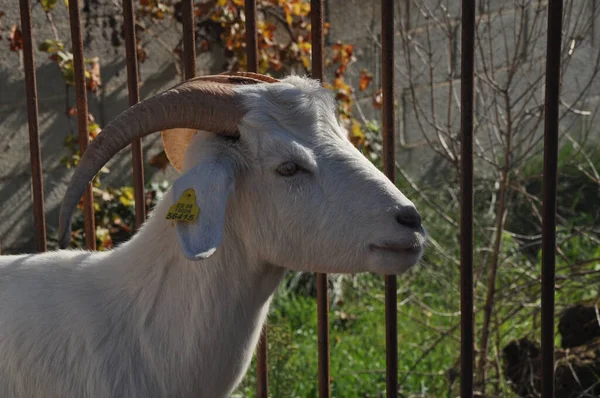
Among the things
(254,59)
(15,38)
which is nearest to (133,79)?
(254,59)

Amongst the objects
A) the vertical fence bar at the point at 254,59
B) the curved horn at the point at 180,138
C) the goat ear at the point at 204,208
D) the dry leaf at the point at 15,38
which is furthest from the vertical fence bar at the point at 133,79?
the dry leaf at the point at 15,38

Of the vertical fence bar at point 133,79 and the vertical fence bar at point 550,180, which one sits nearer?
the vertical fence bar at point 550,180

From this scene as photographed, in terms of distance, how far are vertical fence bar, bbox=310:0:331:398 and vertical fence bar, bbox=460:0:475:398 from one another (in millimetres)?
435

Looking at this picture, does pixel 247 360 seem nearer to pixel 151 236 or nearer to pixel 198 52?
pixel 151 236

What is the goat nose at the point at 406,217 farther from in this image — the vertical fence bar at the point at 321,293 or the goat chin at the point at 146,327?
the vertical fence bar at the point at 321,293

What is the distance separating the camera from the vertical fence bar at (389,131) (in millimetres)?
2752

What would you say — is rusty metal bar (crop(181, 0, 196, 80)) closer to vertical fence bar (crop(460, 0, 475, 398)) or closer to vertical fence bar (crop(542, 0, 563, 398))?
vertical fence bar (crop(460, 0, 475, 398))

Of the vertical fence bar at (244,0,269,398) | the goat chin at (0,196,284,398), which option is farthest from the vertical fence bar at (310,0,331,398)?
the goat chin at (0,196,284,398)

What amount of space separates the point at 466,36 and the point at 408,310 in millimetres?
3209

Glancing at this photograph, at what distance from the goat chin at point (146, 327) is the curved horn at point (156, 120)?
0.25 metres

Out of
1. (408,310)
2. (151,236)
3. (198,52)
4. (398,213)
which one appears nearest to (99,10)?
(198,52)

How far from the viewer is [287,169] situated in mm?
2420

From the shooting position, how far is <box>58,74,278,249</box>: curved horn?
2.39m

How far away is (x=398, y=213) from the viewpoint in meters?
2.33
